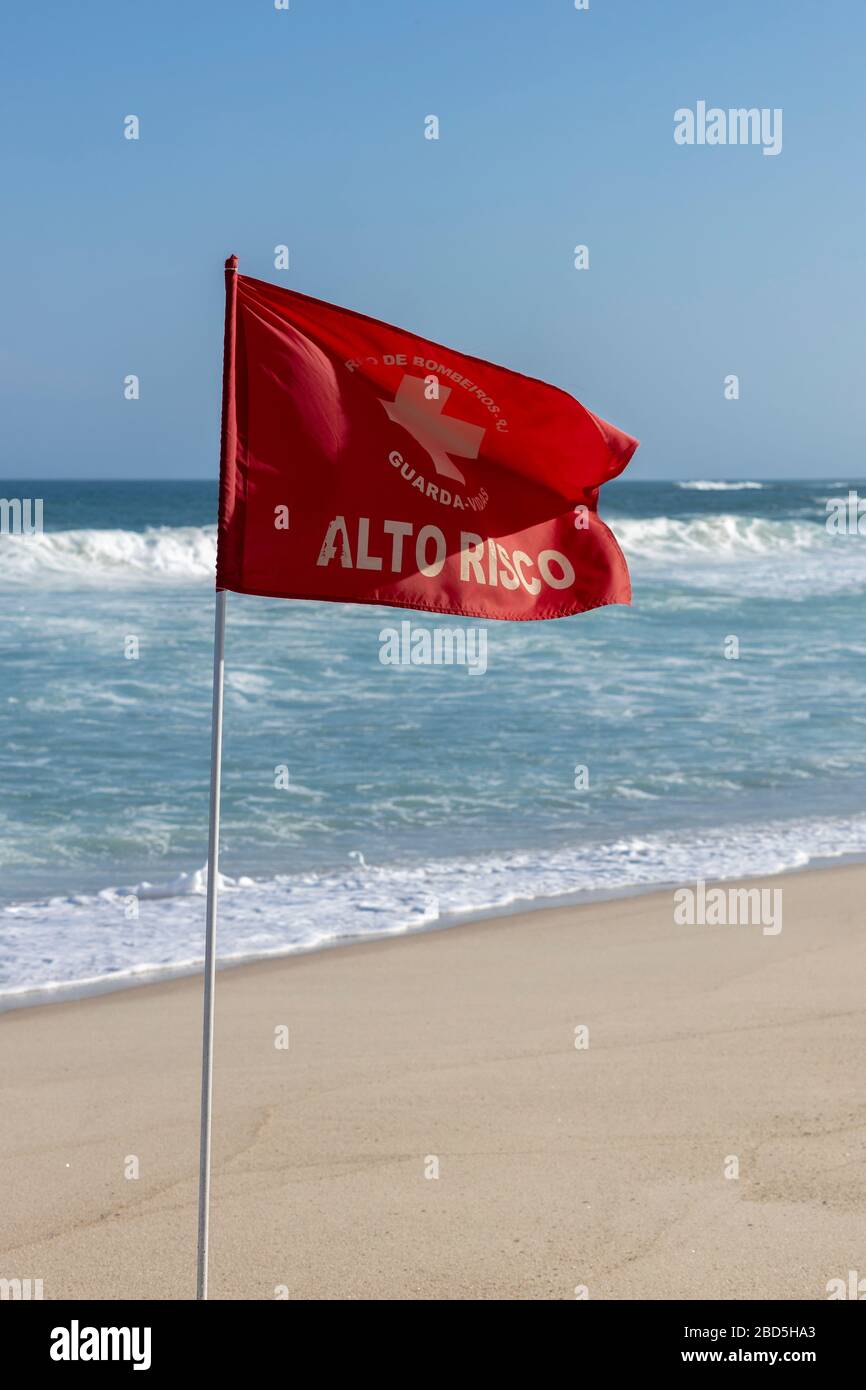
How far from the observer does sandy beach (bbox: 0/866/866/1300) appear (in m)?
4.29

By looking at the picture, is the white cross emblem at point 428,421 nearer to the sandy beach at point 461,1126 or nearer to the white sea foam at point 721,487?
the sandy beach at point 461,1126

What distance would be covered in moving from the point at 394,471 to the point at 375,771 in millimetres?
8169

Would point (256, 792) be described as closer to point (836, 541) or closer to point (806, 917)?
point (806, 917)

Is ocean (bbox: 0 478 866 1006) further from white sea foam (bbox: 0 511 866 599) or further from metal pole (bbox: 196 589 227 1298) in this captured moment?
white sea foam (bbox: 0 511 866 599)

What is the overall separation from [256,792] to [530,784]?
2.24 metres

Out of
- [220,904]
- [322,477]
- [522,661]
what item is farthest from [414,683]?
[322,477]

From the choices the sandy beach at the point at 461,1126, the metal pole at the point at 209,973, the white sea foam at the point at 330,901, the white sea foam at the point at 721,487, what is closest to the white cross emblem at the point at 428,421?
the metal pole at the point at 209,973

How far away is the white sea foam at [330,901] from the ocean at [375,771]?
2cm

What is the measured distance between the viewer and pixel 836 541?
1774 inches

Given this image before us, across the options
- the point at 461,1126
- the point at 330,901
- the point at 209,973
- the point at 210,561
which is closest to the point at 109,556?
the point at 210,561

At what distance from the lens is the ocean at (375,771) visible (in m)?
8.41

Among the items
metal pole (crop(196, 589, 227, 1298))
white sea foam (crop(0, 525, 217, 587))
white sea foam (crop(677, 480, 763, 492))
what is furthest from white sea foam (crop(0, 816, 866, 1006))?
white sea foam (crop(677, 480, 763, 492))

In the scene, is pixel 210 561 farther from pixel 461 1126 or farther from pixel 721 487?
pixel 721 487

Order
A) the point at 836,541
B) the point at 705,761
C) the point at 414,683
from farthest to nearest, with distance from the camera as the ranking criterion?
1. the point at 836,541
2. the point at 414,683
3. the point at 705,761
